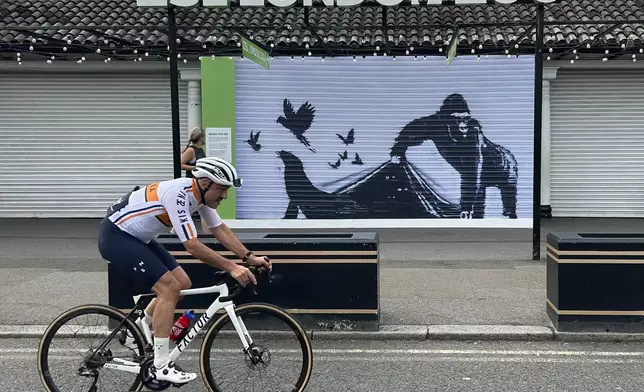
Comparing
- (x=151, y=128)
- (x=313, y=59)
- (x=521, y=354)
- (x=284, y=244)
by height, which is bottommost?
(x=521, y=354)

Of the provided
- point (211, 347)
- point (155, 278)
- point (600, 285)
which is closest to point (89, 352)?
point (155, 278)

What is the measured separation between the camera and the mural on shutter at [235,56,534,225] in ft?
39.6

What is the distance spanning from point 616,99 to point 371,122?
5439 millimetres

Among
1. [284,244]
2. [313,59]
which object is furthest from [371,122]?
[284,244]

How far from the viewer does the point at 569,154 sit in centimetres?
1326

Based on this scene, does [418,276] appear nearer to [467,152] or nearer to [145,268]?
[467,152]

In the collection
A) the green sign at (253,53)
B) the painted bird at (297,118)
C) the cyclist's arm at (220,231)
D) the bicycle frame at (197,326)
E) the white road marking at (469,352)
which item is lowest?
the white road marking at (469,352)

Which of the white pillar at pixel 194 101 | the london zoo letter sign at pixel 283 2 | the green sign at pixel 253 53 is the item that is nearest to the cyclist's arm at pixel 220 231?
the green sign at pixel 253 53

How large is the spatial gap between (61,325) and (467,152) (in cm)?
936

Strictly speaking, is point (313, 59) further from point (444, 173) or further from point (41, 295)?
point (41, 295)

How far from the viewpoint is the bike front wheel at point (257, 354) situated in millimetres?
4098

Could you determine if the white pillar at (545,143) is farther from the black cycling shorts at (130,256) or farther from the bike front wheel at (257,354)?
the black cycling shorts at (130,256)

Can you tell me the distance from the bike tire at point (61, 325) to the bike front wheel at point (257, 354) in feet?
1.63

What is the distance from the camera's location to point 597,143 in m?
13.2
